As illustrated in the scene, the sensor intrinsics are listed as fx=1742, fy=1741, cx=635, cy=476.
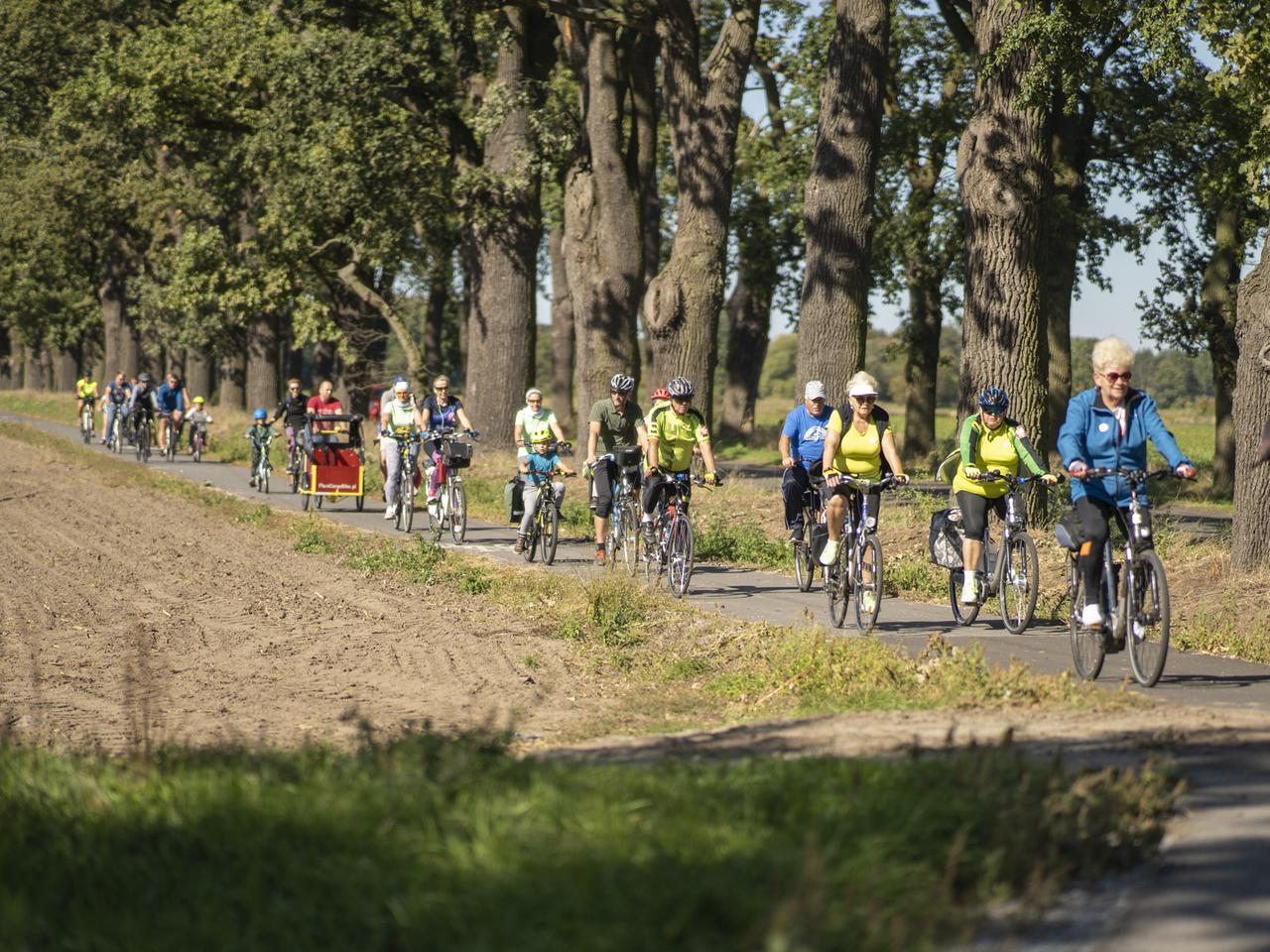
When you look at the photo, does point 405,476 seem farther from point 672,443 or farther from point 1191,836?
point 1191,836

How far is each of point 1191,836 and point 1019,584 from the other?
733 centimetres

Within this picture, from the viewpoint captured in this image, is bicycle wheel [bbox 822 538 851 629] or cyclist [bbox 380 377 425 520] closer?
bicycle wheel [bbox 822 538 851 629]

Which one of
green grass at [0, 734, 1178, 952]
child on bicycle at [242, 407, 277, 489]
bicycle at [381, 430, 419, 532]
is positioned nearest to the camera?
green grass at [0, 734, 1178, 952]

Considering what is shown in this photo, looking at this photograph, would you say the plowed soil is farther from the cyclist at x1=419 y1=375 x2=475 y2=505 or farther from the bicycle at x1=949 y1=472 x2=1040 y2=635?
the bicycle at x1=949 y1=472 x2=1040 y2=635

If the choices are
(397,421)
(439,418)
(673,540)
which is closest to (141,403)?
(397,421)

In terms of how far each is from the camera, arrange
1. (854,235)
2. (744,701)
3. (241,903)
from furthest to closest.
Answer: (854,235)
(744,701)
(241,903)

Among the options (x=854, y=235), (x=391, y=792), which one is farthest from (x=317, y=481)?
(x=391, y=792)

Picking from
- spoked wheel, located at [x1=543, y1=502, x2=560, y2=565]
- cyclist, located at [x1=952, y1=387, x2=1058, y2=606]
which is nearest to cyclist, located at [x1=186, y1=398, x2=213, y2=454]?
spoked wheel, located at [x1=543, y1=502, x2=560, y2=565]

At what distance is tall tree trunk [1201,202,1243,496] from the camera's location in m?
33.4

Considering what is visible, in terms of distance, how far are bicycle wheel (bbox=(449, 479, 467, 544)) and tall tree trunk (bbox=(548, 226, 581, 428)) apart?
23.9m

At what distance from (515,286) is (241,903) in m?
26.3

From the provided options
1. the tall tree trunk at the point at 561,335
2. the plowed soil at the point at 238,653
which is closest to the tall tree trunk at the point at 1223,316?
the tall tree trunk at the point at 561,335

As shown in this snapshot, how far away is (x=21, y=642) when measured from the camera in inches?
542

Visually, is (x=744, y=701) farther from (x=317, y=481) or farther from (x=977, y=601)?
(x=317, y=481)
